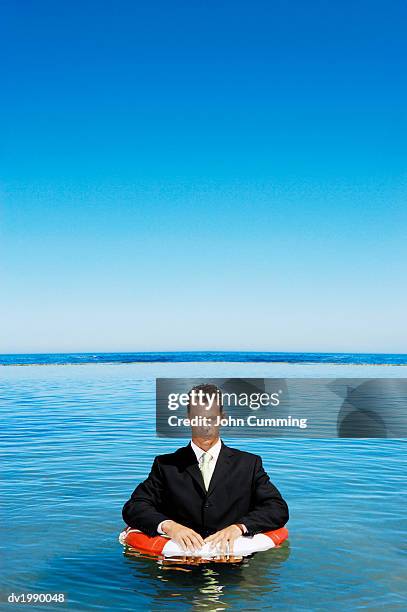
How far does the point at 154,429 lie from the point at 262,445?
4401mm

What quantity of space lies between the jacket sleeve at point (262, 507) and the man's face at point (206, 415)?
714mm

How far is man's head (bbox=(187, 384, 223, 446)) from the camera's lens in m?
6.72

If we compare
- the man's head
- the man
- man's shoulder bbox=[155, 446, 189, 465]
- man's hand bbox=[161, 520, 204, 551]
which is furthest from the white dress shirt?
man's hand bbox=[161, 520, 204, 551]

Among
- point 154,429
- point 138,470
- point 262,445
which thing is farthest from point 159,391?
point 138,470

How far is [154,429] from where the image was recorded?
2241 cm

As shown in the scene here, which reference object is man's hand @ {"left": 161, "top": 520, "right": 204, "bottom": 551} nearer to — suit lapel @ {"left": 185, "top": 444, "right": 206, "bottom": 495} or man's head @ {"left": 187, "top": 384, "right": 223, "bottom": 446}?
suit lapel @ {"left": 185, "top": 444, "right": 206, "bottom": 495}

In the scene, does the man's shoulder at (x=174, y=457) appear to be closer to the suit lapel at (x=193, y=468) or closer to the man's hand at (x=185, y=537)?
the suit lapel at (x=193, y=468)

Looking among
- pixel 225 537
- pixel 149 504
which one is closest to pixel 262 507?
pixel 225 537

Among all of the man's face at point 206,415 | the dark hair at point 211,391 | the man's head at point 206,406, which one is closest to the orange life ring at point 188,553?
the man's face at point 206,415

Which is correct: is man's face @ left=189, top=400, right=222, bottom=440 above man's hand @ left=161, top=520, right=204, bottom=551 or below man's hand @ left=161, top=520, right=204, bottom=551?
above

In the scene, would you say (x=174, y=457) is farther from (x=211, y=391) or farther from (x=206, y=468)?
(x=211, y=391)

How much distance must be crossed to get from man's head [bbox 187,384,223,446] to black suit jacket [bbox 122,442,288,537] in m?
0.44

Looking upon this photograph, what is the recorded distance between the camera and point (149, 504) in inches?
297

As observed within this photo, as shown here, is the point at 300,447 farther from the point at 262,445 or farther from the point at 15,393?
the point at 15,393
